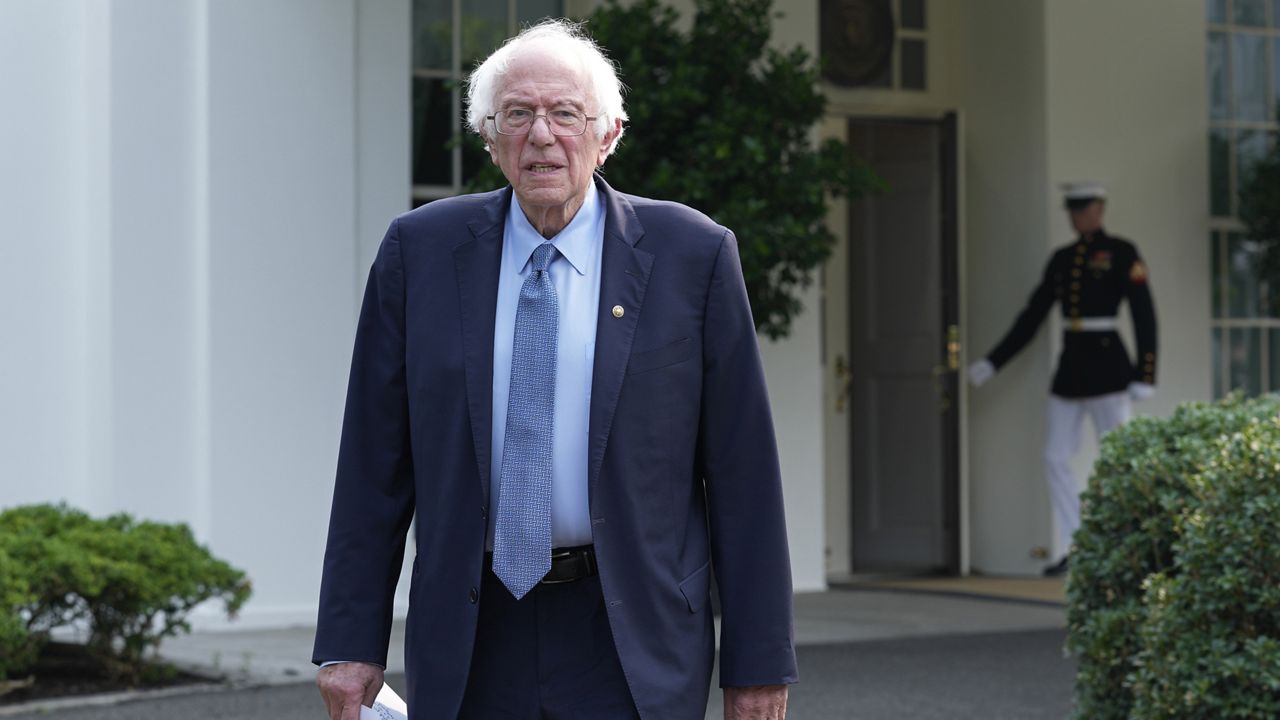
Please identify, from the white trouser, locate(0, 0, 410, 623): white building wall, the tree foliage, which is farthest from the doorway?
locate(0, 0, 410, 623): white building wall

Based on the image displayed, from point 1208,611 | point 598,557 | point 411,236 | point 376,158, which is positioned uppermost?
point 376,158

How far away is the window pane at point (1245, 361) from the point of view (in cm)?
1100

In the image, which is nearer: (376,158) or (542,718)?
(542,718)

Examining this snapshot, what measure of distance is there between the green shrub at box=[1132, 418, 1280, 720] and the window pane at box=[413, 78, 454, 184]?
4.97 metres

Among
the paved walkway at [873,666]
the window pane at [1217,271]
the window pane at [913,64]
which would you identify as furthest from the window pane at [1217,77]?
the paved walkway at [873,666]

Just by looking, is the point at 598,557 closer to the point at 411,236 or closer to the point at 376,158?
the point at 411,236

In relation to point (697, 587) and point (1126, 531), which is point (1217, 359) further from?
point (697, 587)

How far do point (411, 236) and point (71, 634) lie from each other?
576 cm

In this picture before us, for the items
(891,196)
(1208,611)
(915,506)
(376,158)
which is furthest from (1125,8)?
(1208,611)

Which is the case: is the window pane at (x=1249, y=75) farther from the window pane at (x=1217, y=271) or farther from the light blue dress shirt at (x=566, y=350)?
the light blue dress shirt at (x=566, y=350)

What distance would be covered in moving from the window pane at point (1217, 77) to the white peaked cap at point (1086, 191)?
109 centimetres

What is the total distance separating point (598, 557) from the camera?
2814 mm

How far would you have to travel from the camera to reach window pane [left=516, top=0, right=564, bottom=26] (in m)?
9.22

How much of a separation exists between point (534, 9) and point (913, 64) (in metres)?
2.71
